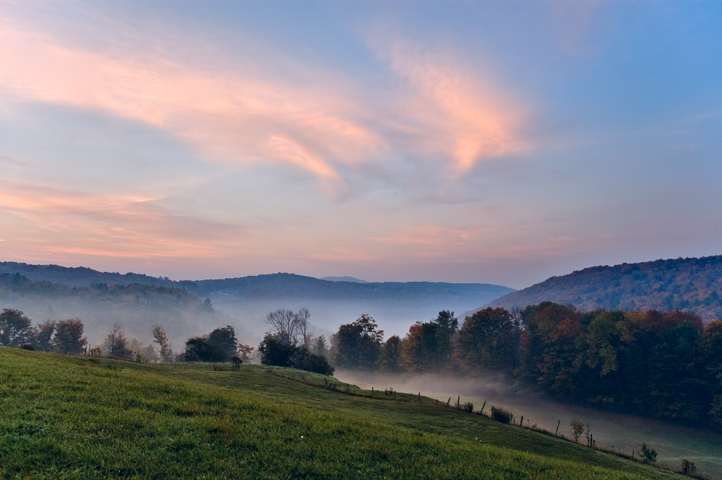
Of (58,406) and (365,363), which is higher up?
(58,406)

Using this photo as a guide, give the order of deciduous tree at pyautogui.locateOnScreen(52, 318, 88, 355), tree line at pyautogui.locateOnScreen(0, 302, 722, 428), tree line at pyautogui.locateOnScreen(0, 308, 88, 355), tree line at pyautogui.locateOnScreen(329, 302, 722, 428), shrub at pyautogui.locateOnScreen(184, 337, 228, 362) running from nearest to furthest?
tree line at pyautogui.locateOnScreen(329, 302, 722, 428) < tree line at pyautogui.locateOnScreen(0, 302, 722, 428) < shrub at pyautogui.locateOnScreen(184, 337, 228, 362) < deciduous tree at pyautogui.locateOnScreen(52, 318, 88, 355) < tree line at pyautogui.locateOnScreen(0, 308, 88, 355)

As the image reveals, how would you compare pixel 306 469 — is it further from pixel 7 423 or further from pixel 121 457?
pixel 7 423

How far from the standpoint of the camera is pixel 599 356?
84.8 meters

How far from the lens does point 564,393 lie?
295ft

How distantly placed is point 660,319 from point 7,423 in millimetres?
109609

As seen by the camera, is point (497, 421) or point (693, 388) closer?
point (497, 421)

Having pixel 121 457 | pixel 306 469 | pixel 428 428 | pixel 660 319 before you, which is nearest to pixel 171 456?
pixel 121 457

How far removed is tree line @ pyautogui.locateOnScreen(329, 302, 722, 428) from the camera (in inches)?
2928

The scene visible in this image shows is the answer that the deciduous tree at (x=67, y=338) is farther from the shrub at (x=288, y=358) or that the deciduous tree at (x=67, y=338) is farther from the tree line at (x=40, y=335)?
the shrub at (x=288, y=358)

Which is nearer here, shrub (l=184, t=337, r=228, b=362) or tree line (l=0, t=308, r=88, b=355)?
shrub (l=184, t=337, r=228, b=362)

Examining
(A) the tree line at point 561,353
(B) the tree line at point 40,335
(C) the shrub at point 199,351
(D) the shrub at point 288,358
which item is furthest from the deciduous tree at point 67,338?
(D) the shrub at point 288,358

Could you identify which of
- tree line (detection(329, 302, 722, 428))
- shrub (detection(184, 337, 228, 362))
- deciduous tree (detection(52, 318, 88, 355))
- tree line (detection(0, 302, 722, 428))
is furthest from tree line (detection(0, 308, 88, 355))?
tree line (detection(329, 302, 722, 428))

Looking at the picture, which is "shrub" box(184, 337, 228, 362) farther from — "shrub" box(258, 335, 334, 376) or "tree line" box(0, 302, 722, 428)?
"shrub" box(258, 335, 334, 376)

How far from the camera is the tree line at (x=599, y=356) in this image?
244 ft
